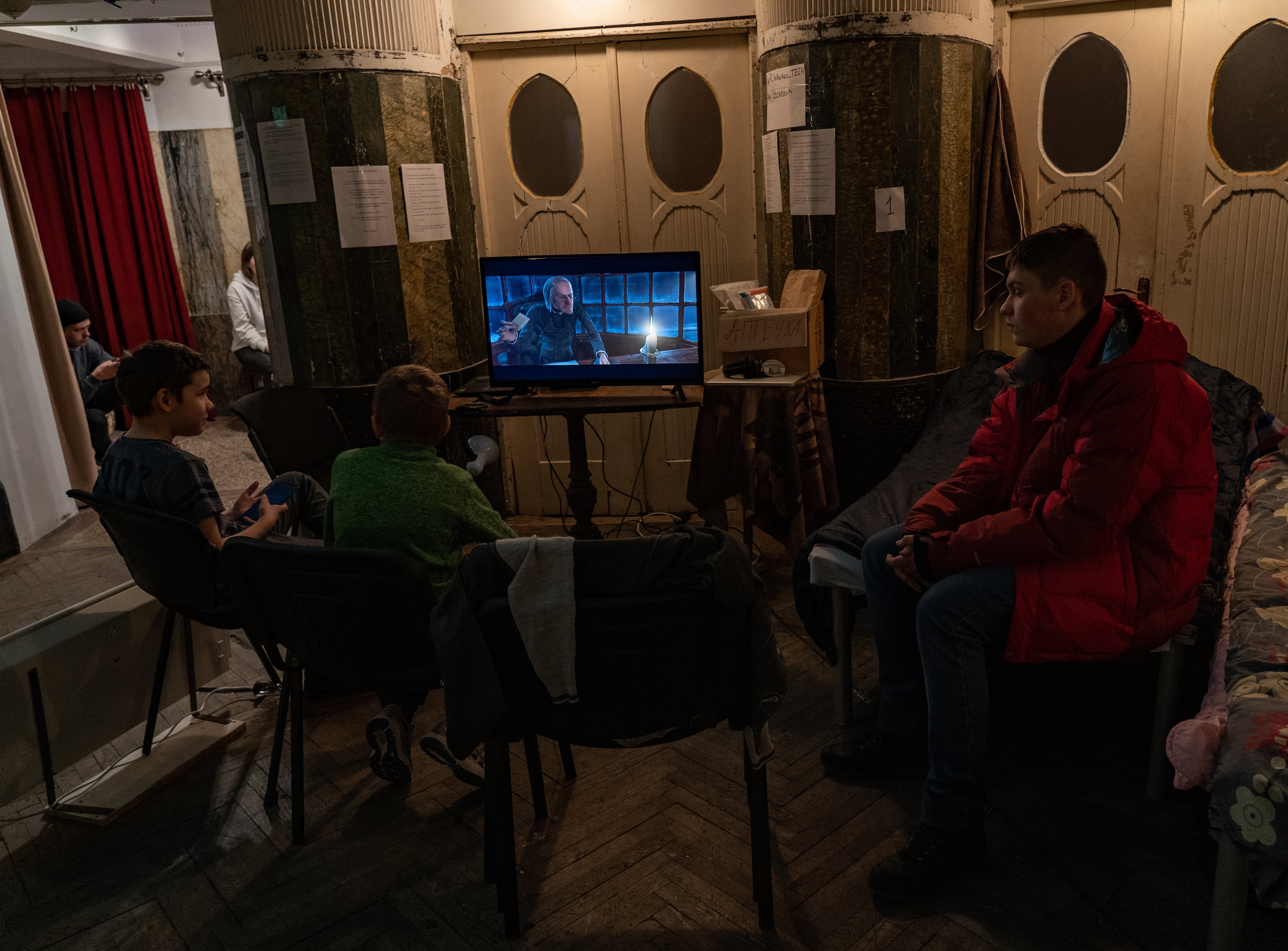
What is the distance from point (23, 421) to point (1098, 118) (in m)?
4.78

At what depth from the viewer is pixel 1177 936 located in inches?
75.1

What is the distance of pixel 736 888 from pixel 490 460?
75.2 inches

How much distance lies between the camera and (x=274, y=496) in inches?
110

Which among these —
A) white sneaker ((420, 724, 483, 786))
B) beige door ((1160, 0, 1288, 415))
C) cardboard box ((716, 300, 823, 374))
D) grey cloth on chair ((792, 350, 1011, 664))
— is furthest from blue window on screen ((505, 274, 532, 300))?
beige door ((1160, 0, 1288, 415))

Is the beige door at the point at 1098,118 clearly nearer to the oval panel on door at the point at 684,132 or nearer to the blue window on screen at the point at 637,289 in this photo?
the oval panel on door at the point at 684,132

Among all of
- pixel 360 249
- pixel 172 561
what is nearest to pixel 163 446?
pixel 172 561

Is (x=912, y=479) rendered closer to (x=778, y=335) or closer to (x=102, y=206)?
(x=778, y=335)

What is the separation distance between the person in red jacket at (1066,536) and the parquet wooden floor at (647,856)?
18cm

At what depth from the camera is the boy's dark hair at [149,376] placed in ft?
7.97

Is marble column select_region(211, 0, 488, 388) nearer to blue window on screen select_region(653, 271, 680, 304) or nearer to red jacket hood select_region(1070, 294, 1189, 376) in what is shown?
blue window on screen select_region(653, 271, 680, 304)

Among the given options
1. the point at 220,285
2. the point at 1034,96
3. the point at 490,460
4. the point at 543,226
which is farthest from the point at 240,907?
the point at 220,285

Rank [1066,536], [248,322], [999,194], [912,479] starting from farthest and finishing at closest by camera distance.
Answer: [248,322], [999,194], [912,479], [1066,536]

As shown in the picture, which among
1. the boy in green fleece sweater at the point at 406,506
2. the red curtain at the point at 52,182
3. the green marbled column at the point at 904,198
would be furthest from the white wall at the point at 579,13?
the red curtain at the point at 52,182

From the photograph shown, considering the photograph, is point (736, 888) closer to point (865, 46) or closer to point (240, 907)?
point (240, 907)
